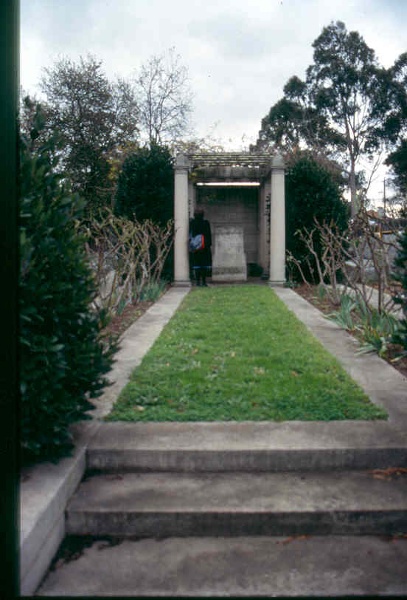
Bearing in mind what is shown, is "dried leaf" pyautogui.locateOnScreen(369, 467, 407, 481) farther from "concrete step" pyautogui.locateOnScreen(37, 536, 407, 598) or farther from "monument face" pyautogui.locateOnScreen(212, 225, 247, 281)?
"monument face" pyautogui.locateOnScreen(212, 225, 247, 281)

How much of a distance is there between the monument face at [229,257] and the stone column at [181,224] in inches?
48.4

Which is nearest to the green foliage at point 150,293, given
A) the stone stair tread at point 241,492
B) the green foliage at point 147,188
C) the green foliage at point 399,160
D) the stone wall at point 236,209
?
the green foliage at point 147,188

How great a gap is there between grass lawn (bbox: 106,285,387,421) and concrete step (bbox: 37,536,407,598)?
1187 millimetres

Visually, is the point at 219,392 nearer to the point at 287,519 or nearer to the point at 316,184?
the point at 287,519

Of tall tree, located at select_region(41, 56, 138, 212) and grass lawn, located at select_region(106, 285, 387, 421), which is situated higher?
tall tree, located at select_region(41, 56, 138, 212)

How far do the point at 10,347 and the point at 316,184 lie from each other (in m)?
12.0

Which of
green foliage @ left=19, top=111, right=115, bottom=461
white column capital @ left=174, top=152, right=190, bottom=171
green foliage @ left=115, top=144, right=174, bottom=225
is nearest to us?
green foliage @ left=19, top=111, right=115, bottom=461

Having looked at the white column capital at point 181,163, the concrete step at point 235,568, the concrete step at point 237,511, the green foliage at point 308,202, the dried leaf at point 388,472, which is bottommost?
the concrete step at point 235,568

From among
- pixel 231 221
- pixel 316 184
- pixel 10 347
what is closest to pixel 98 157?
pixel 231 221

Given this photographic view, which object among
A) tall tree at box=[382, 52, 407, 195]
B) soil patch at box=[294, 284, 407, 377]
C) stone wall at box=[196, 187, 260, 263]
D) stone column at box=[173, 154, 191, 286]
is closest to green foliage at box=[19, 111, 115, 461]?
soil patch at box=[294, 284, 407, 377]

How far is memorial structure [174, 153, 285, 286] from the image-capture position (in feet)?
43.6

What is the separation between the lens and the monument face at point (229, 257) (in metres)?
14.3

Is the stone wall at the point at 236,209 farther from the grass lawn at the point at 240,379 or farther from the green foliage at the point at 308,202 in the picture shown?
the grass lawn at the point at 240,379

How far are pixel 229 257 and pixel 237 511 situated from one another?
38.0ft
